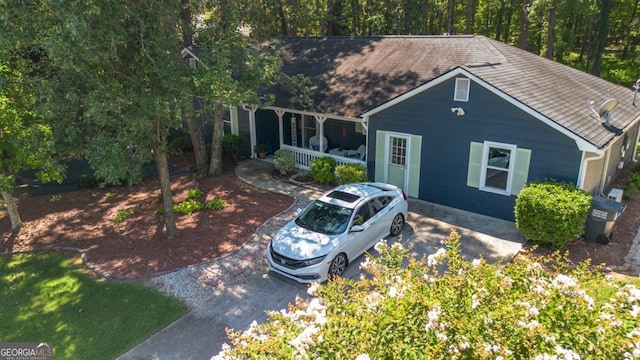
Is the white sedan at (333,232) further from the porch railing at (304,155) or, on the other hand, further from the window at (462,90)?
the porch railing at (304,155)

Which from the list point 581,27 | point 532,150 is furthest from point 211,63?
point 581,27

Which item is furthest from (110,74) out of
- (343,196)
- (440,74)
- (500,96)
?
(500,96)

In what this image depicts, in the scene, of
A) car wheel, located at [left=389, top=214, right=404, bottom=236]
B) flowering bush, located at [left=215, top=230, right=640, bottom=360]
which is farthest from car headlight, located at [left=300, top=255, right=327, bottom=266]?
flowering bush, located at [left=215, top=230, right=640, bottom=360]

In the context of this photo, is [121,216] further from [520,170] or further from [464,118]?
[520,170]

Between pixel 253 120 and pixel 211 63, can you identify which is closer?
pixel 211 63

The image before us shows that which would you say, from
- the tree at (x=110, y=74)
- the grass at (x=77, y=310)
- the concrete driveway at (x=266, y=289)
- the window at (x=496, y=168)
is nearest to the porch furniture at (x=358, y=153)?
the concrete driveway at (x=266, y=289)

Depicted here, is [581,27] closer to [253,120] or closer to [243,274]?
[253,120]
